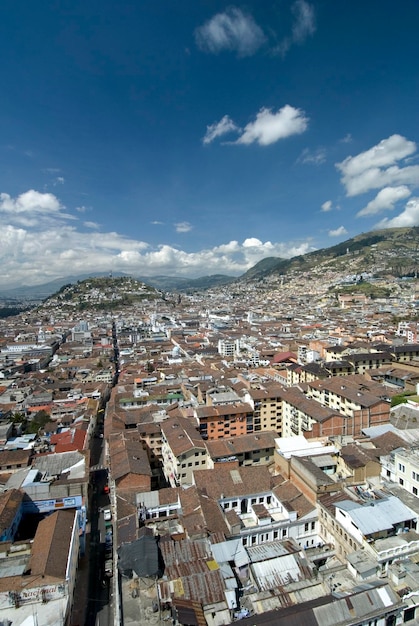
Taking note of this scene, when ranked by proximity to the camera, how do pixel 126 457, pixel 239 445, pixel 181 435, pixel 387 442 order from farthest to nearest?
pixel 181 435 → pixel 239 445 → pixel 126 457 → pixel 387 442

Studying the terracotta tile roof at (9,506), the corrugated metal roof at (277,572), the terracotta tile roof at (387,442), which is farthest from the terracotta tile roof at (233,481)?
the terracotta tile roof at (9,506)

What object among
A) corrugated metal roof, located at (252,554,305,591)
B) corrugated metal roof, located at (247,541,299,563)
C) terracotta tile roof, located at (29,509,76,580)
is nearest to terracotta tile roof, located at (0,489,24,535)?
terracotta tile roof, located at (29,509,76,580)

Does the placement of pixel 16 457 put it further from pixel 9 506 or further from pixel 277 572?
pixel 277 572

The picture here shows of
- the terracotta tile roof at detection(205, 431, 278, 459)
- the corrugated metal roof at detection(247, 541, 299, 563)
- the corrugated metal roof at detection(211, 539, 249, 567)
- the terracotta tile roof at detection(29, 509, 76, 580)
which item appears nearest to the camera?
the corrugated metal roof at detection(211, 539, 249, 567)

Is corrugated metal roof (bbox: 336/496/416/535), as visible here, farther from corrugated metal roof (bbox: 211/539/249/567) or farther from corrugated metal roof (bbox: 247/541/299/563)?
corrugated metal roof (bbox: 211/539/249/567)

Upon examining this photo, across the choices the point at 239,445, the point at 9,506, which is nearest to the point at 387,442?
the point at 239,445

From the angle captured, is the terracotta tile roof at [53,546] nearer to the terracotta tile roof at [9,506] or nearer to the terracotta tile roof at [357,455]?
the terracotta tile roof at [9,506]

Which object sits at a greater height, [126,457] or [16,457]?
[126,457]

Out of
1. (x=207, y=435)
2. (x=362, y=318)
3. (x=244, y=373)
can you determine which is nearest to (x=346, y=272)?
(x=362, y=318)

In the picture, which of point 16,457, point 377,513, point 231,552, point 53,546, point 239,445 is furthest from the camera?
point 16,457

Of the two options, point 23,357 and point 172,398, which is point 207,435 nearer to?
point 172,398

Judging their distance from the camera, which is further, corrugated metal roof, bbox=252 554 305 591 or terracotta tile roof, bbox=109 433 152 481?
terracotta tile roof, bbox=109 433 152 481
